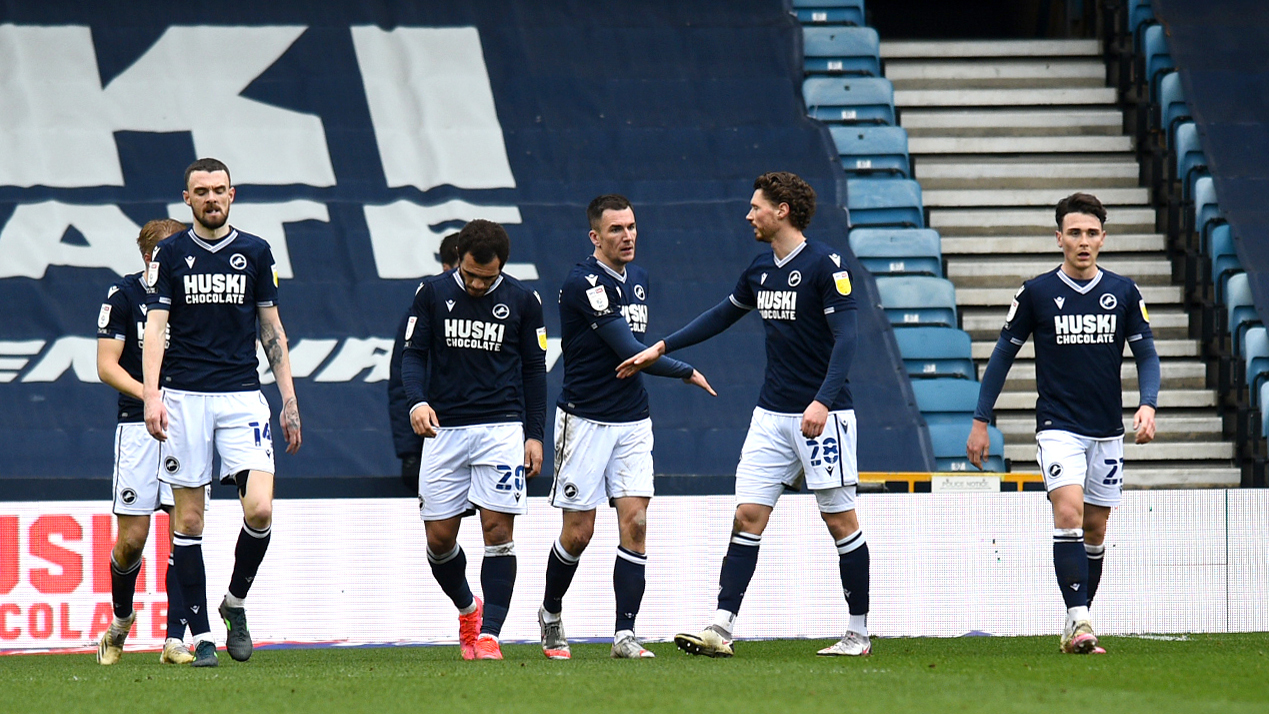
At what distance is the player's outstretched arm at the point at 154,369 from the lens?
5.53 m

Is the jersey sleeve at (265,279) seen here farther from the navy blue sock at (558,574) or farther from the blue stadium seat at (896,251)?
the blue stadium seat at (896,251)

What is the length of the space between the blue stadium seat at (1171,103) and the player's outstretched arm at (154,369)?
9.21m

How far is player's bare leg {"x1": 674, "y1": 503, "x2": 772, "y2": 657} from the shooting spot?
6094mm

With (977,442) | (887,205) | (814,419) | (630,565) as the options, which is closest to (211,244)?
(630,565)

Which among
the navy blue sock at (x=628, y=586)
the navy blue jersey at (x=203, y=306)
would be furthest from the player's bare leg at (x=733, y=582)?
the navy blue jersey at (x=203, y=306)

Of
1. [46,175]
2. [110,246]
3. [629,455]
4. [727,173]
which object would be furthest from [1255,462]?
[46,175]

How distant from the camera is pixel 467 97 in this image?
12695 mm

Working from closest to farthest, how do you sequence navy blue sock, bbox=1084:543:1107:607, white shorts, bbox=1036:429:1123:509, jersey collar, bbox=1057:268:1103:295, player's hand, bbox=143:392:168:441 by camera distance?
player's hand, bbox=143:392:168:441, white shorts, bbox=1036:429:1123:509, jersey collar, bbox=1057:268:1103:295, navy blue sock, bbox=1084:543:1107:607

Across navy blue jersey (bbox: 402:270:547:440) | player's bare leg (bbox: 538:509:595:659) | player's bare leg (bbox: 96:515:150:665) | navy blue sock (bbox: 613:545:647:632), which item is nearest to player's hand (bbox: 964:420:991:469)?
navy blue sock (bbox: 613:545:647:632)

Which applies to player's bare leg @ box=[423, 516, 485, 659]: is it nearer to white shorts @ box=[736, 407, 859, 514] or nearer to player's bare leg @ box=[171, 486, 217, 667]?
player's bare leg @ box=[171, 486, 217, 667]

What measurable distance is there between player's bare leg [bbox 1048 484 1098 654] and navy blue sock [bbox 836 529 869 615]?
789 mm

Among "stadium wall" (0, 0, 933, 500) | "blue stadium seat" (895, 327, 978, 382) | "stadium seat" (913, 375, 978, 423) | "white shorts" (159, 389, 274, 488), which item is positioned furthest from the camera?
"blue stadium seat" (895, 327, 978, 382)

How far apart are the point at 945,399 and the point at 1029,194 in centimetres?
278

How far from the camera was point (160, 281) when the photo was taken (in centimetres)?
577
